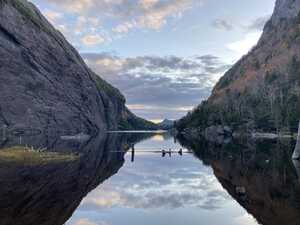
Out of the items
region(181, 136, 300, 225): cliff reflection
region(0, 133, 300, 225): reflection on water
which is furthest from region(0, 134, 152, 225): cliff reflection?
region(181, 136, 300, 225): cliff reflection

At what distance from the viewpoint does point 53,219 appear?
33688mm

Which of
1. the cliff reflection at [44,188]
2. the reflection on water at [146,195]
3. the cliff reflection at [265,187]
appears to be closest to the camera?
the cliff reflection at [44,188]

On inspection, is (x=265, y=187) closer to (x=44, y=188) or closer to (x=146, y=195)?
(x=146, y=195)

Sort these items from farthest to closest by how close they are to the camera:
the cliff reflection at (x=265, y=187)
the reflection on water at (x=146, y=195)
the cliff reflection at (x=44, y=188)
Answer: the cliff reflection at (x=265, y=187)
the reflection on water at (x=146, y=195)
the cliff reflection at (x=44, y=188)

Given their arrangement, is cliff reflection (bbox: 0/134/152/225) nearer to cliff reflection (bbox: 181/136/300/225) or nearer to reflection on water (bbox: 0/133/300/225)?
reflection on water (bbox: 0/133/300/225)

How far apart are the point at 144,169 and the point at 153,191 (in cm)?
2568

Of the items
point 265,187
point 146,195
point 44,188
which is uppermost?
point 44,188

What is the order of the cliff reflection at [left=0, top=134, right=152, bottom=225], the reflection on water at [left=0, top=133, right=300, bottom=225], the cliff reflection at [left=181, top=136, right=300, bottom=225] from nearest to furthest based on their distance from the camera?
the cliff reflection at [left=0, top=134, right=152, bottom=225] → the reflection on water at [left=0, top=133, right=300, bottom=225] → the cliff reflection at [left=181, top=136, right=300, bottom=225]

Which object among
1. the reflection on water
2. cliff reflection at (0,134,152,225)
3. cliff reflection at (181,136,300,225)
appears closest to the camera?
cliff reflection at (0,134,152,225)

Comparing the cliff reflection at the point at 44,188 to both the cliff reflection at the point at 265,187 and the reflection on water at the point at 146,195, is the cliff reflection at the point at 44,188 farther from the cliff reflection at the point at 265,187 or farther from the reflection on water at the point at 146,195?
the cliff reflection at the point at 265,187

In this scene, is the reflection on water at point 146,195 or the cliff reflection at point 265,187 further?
the cliff reflection at point 265,187

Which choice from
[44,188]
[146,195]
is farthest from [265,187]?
[44,188]

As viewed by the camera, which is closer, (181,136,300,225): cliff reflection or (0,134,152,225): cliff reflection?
(0,134,152,225): cliff reflection

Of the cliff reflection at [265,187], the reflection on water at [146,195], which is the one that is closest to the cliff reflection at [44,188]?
the reflection on water at [146,195]
